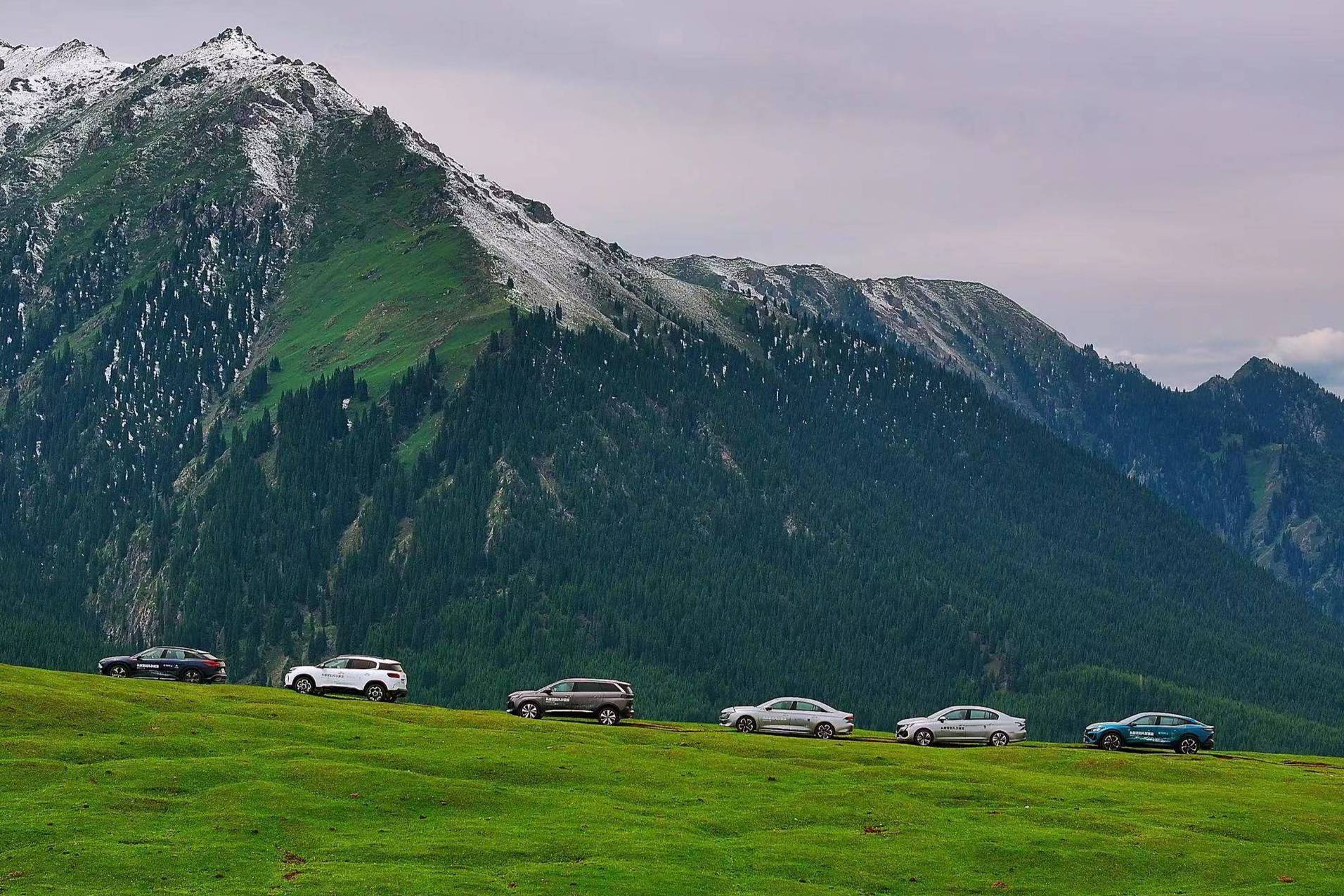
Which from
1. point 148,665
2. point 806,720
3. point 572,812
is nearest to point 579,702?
point 806,720

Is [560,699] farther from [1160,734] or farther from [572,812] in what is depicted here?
[1160,734]

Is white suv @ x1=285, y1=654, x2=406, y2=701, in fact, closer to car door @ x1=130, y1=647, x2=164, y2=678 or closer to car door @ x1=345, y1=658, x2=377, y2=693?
car door @ x1=345, y1=658, x2=377, y2=693

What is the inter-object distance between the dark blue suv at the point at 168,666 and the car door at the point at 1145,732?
6206 cm

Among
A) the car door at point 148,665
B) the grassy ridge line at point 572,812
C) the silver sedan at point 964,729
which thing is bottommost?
the grassy ridge line at point 572,812

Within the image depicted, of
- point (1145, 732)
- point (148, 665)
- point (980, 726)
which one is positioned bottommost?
point (148, 665)

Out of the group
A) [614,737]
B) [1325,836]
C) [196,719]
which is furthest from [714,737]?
[1325,836]

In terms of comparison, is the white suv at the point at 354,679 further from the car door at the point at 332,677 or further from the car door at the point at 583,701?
the car door at the point at 583,701

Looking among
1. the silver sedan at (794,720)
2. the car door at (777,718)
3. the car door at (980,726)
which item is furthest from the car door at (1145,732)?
the car door at (777,718)

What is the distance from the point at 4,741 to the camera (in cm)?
6919

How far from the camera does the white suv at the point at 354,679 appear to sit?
345 ft

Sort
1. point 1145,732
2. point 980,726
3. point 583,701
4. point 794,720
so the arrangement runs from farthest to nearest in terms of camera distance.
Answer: point 980,726, point 583,701, point 1145,732, point 794,720

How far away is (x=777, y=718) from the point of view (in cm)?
9919

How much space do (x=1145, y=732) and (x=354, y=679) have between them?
176ft

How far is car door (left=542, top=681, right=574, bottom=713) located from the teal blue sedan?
34.3 meters
